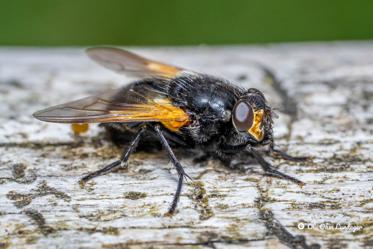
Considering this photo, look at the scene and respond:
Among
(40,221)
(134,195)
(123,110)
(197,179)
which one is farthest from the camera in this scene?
(123,110)

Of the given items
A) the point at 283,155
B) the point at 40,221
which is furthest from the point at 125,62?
the point at 40,221

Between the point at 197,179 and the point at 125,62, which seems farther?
the point at 125,62

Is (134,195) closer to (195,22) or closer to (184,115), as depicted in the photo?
(184,115)

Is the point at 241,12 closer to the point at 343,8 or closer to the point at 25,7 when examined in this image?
the point at 343,8

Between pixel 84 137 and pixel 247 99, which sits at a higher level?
pixel 247 99

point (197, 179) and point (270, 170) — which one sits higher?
point (270, 170)

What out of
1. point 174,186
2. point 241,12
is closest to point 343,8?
point 241,12

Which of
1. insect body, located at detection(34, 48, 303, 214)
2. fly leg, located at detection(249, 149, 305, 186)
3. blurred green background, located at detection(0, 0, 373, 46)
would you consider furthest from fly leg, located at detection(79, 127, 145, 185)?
blurred green background, located at detection(0, 0, 373, 46)

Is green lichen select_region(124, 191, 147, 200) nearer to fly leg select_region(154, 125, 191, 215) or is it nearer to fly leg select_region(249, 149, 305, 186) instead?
fly leg select_region(154, 125, 191, 215)
